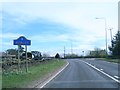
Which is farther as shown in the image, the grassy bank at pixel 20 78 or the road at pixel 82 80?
the road at pixel 82 80

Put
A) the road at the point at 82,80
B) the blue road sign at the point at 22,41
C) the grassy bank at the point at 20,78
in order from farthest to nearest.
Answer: the blue road sign at the point at 22,41, the road at the point at 82,80, the grassy bank at the point at 20,78

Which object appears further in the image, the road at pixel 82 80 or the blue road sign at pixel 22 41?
the blue road sign at pixel 22 41

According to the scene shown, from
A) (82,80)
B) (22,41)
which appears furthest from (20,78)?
(22,41)

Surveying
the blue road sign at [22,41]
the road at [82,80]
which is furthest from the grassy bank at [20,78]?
the blue road sign at [22,41]

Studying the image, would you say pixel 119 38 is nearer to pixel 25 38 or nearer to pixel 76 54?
pixel 76 54

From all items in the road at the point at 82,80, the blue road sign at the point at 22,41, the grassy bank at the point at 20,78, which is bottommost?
the road at the point at 82,80

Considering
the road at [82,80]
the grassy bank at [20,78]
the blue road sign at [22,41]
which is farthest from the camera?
the blue road sign at [22,41]

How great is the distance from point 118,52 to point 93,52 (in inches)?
2219

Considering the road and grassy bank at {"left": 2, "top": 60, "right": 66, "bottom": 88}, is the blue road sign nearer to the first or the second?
grassy bank at {"left": 2, "top": 60, "right": 66, "bottom": 88}

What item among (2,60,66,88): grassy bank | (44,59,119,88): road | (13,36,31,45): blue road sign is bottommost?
(44,59,119,88): road

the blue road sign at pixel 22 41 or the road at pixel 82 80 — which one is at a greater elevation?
the blue road sign at pixel 22 41

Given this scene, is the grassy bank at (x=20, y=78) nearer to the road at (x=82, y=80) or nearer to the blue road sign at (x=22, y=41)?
the road at (x=82, y=80)

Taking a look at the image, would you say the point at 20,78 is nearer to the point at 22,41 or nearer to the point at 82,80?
the point at 82,80

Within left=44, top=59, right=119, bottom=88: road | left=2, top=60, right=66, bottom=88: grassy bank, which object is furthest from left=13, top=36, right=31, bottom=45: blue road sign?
left=44, top=59, right=119, bottom=88: road
